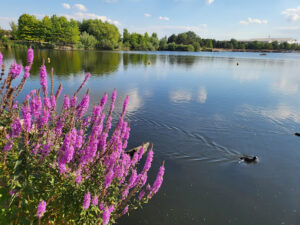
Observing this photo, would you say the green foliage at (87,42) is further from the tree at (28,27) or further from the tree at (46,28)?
the tree at (28,27)

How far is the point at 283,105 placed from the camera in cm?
2316

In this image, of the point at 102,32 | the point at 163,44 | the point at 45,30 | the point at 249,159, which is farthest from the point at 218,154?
the point at 163,44

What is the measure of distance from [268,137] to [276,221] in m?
8.39

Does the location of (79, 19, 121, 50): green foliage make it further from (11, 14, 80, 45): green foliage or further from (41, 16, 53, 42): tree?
(41, 16, 53, 42): tree

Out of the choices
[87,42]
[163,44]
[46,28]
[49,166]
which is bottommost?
[49,166]

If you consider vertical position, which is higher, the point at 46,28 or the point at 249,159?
the point at 46,28

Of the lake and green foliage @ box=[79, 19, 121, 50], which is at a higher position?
green foliage @ box=[79, 19, 121, 50]

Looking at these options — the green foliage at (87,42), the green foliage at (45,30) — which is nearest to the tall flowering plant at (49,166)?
the green foliage at (45,30)

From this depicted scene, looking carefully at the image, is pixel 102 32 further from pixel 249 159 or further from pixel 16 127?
pixel 16 127

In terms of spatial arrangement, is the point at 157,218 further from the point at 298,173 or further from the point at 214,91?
the point at 214,91

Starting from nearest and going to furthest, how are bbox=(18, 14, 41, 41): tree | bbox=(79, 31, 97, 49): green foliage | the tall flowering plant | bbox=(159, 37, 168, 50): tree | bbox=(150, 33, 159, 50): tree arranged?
the tall flowering plant < bbox=(18, 14, 41, 41): tree < bbox=(79, 31, 97, 49): green foliage < bbox=(150, 33, 159, 50): tree < bbox=(159, 37, 168, 50): tree

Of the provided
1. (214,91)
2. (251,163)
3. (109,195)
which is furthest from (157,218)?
(214,91)

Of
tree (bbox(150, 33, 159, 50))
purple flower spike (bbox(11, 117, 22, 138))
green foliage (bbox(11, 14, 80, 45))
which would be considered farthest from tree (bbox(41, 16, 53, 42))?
purple flower spike (bbox(11, 117, 22, 138))

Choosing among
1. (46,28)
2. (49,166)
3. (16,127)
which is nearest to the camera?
(16,127)
